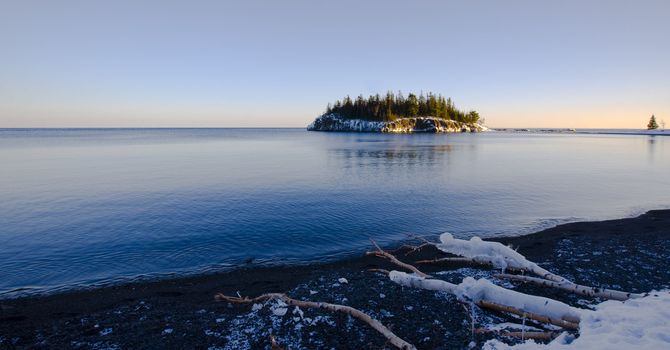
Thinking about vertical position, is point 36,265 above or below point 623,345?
below

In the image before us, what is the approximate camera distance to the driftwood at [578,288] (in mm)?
7768

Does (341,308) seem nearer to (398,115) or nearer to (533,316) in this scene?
(533,316)

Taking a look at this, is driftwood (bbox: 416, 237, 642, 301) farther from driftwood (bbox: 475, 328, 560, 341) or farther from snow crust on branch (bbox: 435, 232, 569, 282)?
driftwood (bbox: 475, 328, 560, 341)

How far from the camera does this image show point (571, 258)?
11734mm

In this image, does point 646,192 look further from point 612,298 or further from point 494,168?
point 612,298

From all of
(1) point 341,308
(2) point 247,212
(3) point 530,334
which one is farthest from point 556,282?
(2) point 247,212

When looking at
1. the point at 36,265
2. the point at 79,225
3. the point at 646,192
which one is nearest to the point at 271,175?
the point at 79,225

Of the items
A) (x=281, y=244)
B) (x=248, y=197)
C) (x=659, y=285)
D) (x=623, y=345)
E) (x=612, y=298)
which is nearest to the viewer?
(x=623, y=345)

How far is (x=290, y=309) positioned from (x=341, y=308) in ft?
3.99

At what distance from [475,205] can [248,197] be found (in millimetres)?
14884

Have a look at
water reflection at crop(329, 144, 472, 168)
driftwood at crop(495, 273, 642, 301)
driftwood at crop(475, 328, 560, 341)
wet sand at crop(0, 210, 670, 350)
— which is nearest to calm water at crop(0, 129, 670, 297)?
wet sand at crop(0, 210, 670, 350)

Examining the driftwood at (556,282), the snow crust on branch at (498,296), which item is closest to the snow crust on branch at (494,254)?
the driftwood at (556,282)

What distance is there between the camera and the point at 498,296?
7.61 metres

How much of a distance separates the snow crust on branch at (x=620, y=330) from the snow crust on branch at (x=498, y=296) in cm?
35
